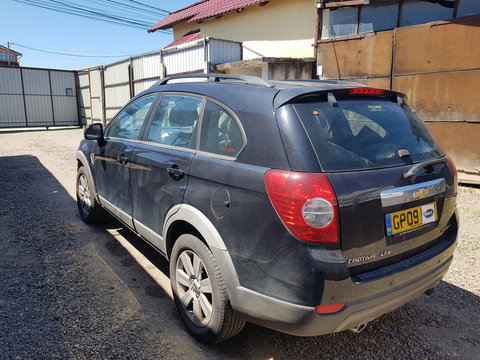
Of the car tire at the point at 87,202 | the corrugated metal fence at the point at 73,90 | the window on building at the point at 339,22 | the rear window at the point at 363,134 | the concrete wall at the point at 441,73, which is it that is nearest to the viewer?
the rear window at the point at 363,134

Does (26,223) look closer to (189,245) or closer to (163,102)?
(163,102)

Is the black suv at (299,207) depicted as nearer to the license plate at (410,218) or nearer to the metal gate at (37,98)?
the license plate at (410,218)

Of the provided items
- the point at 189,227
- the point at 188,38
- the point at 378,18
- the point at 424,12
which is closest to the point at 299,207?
the point at 189,227

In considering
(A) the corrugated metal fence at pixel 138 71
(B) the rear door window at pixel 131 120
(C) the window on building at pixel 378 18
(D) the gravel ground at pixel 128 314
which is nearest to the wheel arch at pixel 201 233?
(D) the gravel ground at pixel 128 314

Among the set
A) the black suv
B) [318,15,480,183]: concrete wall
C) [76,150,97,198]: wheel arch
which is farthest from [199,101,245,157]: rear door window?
[318,15,480,183]: concrete wall

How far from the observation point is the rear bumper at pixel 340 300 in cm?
175

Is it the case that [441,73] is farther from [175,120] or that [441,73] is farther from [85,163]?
[85,163]

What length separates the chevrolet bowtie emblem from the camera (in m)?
1.98

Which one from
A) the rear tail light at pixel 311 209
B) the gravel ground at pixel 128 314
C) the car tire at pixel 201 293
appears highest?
the rear tail light at pixel 311 209

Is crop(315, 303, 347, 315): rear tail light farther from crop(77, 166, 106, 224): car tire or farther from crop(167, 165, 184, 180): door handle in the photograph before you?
crop(77, 166, 106, 224): car tire

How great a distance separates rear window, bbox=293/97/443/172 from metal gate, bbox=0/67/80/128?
828 inches

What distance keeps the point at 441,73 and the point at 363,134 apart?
5.79m

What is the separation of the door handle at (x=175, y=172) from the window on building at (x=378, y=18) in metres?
7.39

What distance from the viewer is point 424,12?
24.0 feet
